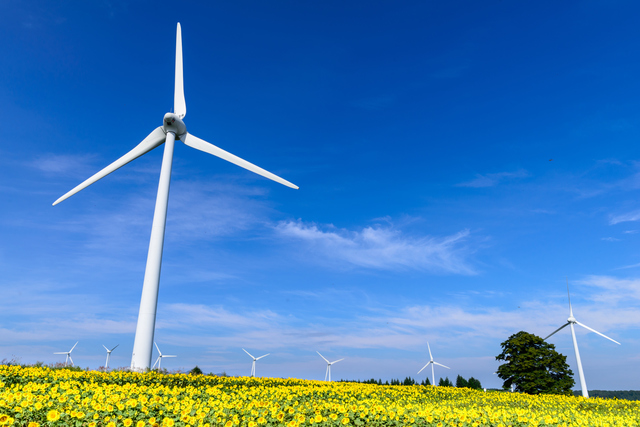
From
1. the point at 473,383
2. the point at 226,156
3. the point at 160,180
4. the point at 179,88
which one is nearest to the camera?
the point at 160,180

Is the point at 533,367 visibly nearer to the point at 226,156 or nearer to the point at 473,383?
the point at 473,383

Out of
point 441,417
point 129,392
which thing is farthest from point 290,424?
point 129,392

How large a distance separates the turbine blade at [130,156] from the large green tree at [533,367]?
50.3 m

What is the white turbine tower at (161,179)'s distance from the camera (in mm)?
25438

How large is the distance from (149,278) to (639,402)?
37.3m

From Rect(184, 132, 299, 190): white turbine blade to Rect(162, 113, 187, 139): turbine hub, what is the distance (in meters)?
0.99

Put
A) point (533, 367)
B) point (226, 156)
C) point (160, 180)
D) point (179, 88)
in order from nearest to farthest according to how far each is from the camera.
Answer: point (160, 180)
point (226, 156)
point (179, 88)
point (533, 367)

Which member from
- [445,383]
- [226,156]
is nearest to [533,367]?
[445,383]

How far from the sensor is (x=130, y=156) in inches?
1347

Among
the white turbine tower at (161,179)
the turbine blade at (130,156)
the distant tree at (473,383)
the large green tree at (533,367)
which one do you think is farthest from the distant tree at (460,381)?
the turbine blade at (130,156)

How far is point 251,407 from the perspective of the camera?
1008cm

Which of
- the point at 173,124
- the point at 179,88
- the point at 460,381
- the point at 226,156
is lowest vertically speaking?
the point at 460,381

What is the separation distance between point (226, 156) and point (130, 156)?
804cm

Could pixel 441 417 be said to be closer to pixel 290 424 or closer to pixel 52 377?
pixel 290 424
